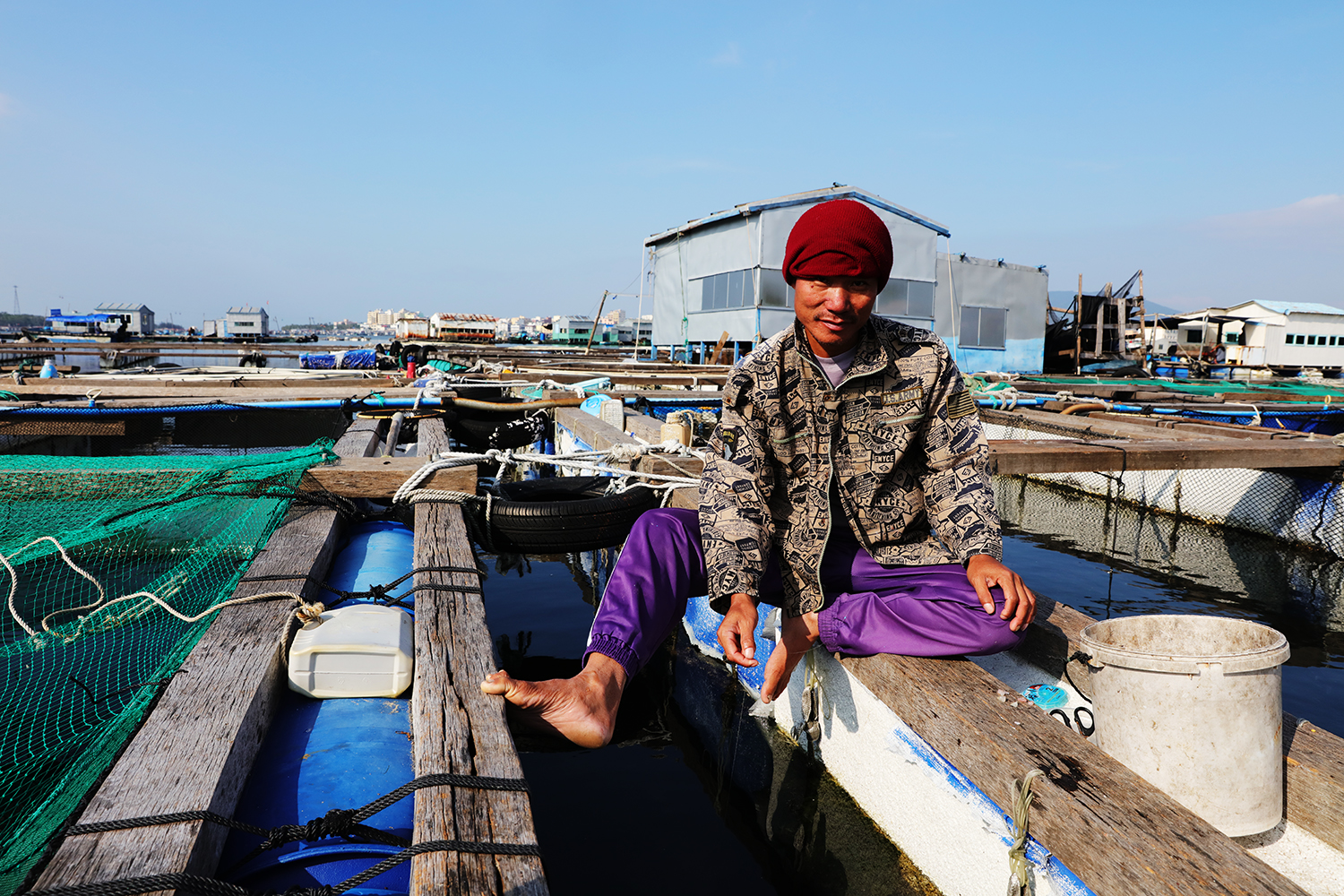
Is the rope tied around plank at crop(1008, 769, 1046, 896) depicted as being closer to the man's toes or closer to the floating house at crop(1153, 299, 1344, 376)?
the man's toes

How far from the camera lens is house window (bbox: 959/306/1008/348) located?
2323 cm

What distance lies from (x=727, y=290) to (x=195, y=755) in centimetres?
2086

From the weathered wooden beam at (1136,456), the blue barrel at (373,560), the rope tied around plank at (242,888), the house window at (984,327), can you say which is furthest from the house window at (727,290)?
the rope tied around plank at (242,888)

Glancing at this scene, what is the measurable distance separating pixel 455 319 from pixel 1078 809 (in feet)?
226

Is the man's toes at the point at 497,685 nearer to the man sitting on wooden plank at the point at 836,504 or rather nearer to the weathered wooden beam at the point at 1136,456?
the man sitting on wooden plank at the point at 836,504

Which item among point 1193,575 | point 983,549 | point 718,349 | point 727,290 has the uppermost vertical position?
point 727,290

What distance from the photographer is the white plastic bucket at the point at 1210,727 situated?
6.50 ft

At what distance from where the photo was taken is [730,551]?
2477 millimetres

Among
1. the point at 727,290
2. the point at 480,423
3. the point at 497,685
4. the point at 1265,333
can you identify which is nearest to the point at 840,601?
the point at 497,685

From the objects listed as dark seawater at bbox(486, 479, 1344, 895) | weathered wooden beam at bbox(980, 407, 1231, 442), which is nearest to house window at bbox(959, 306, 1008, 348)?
weathered wooden beam at bbox(980, 407, 1231, 442)

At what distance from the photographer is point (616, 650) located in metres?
2.37

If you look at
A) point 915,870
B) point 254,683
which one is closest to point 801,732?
point 915,870

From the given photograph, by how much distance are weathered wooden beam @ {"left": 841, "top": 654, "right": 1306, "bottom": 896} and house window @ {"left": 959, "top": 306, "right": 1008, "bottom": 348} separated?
2268cm

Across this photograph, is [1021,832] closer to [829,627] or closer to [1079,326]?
[829,627]
